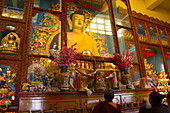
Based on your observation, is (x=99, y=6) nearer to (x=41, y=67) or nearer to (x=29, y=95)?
(x=41, y=67)

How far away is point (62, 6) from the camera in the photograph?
466 centimetres

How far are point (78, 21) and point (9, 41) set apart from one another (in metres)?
2.49

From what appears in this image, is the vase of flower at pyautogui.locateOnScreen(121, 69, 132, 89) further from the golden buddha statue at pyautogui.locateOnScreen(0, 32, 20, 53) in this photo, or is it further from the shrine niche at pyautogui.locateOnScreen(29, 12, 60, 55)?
the golden buddha statue at pyautogui.locateOnScreen(0, 32, 20, 53)

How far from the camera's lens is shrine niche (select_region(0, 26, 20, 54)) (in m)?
3.51

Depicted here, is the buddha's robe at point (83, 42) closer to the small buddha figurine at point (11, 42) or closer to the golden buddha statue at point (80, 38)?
the golden buddha statue at point (80, 38)

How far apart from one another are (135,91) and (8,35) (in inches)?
157

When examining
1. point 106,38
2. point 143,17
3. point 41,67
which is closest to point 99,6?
point 106,38

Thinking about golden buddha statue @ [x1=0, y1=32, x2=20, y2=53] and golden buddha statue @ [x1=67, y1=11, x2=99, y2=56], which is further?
golden buddha statue @ [x1=67, y1=11, x2=99, y2=56]

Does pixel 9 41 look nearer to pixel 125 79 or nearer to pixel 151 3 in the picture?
pixel 125 79

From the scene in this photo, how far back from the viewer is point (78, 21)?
5.16 m

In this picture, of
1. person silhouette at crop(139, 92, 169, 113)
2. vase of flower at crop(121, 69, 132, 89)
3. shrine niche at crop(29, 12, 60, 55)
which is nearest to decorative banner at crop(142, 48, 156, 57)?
vase of flower at crop(121, 69, 132, 89)

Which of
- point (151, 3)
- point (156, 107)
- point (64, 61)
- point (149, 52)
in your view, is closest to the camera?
point (156, 107)

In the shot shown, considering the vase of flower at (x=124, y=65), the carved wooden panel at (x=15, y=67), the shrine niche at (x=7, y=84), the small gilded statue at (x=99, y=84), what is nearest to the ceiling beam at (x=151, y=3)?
the vase of flower at (x=124, y=65)

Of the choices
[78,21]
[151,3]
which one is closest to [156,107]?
[78,21]
